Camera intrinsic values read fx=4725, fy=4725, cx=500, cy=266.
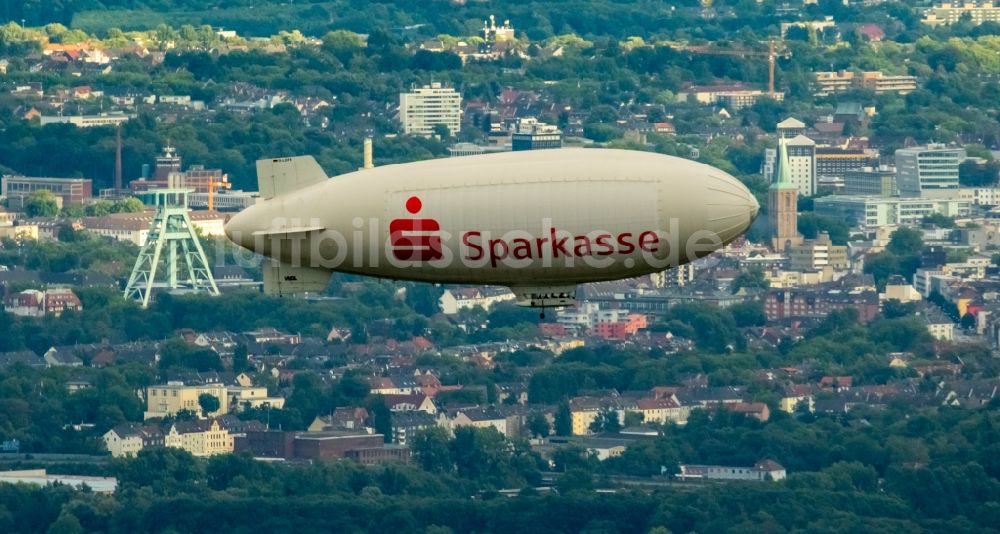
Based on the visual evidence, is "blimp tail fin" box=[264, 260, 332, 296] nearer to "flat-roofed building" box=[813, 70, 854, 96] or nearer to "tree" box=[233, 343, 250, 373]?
"tree" box=[233, 343, 250, 373]

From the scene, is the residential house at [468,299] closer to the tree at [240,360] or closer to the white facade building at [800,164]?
the tree at [240,360]

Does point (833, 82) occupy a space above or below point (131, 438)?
above

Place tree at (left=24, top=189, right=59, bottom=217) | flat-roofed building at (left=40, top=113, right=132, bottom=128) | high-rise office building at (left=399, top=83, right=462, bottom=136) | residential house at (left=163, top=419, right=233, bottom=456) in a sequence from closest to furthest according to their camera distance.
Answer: residential house at (left=163, top=419, right=233, bottom=456) → tree at (left=24, top=189, right=59, bottom=217) → flat-roofed building at (left=40, top=113, right=132, bottom=128) → high-rise office building at (left=399, top=83, right=462, bottom=136)

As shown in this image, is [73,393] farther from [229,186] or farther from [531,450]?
[229,186]

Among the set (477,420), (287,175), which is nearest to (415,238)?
(287,175)

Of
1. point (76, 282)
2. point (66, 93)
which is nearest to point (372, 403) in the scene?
point (76, 282)

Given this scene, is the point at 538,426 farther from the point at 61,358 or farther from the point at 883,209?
the point at 883,209

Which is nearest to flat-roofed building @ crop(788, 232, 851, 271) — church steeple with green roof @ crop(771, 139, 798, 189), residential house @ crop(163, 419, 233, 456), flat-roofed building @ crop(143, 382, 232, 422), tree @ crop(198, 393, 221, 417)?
church steeple with green roof @ crop(771, 139, 798, 189)
